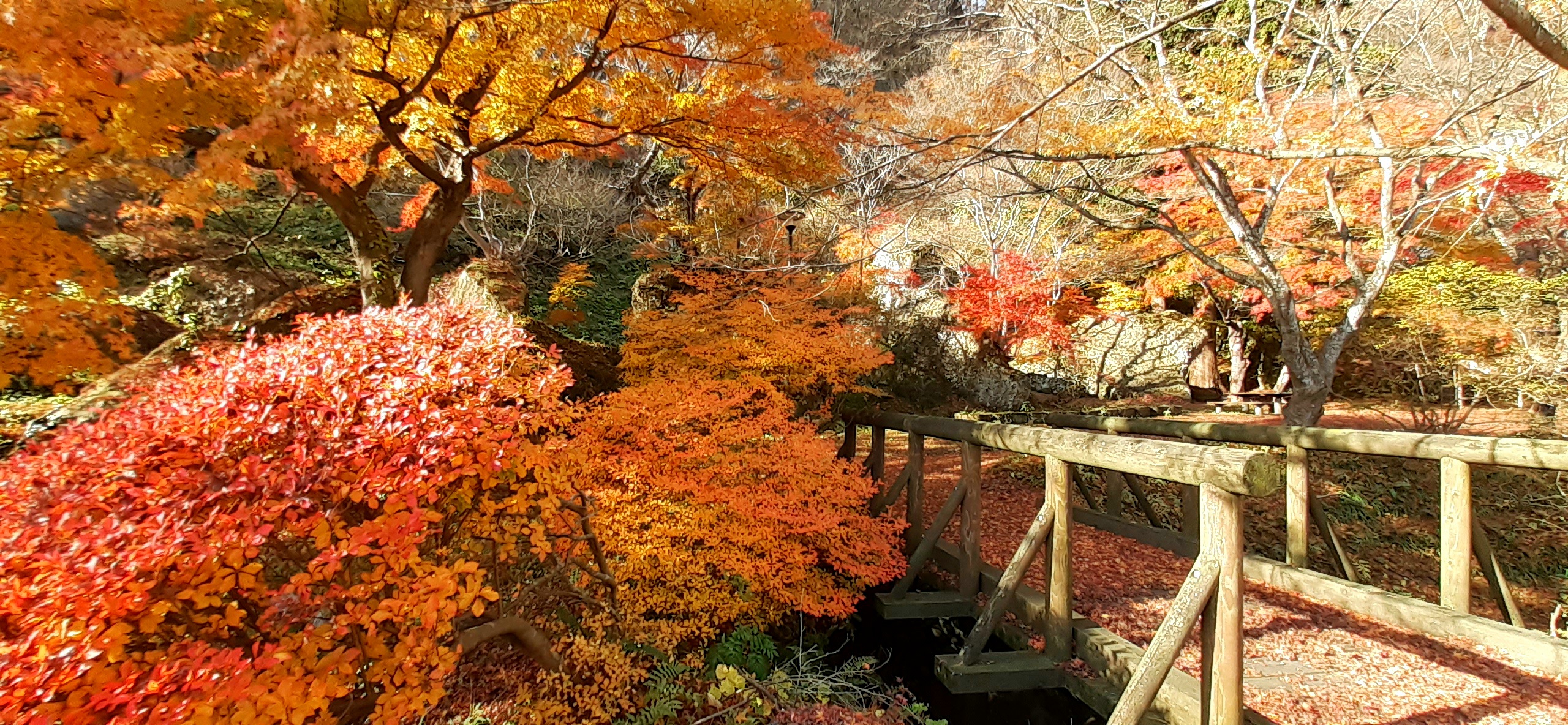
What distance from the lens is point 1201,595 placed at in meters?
2.76

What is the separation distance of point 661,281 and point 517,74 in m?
4.30

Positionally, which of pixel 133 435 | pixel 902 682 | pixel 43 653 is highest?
pixel 133 435

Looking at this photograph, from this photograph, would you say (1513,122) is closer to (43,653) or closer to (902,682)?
(902,682)

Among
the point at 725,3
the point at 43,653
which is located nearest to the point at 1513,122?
the point at 725,3

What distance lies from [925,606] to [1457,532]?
3.45 m

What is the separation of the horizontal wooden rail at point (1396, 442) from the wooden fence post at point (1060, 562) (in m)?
2.02

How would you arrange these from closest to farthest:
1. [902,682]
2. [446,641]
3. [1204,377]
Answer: [446,641] → [902,682] → [1204,377]

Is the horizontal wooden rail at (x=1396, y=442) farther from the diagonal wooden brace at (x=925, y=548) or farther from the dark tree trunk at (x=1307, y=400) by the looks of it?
the diagonal wooden brace at (x=925, y=548)

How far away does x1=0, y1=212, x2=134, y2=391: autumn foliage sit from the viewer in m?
3.85

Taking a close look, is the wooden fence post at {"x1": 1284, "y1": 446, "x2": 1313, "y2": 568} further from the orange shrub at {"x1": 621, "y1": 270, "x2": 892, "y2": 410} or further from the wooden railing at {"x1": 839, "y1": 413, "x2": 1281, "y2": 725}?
the orange shrub at {"x1": 621, "y1": 270, "x2": 892, "y2": 410}

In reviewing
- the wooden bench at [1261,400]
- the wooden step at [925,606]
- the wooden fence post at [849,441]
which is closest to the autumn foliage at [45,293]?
the wooden step at [925,606]

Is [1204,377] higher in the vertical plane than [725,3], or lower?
lower

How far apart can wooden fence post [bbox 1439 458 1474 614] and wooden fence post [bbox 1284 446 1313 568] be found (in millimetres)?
747

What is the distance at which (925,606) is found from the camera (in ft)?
16.7
